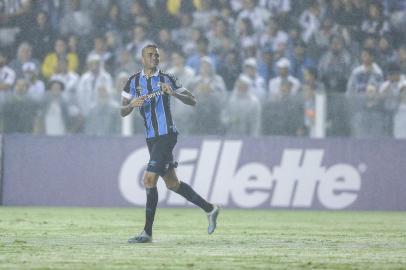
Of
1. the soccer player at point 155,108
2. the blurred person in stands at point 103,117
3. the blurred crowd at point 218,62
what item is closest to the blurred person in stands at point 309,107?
the blurred crowd at point 218,62

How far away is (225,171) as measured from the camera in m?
19.1

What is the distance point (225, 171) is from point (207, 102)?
139cm

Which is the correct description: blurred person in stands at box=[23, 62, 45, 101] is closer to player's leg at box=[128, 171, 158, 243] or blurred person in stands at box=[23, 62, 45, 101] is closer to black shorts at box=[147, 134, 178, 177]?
black shorts at box=[147, 134, 178, 177]

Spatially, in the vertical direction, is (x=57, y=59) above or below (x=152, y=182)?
above

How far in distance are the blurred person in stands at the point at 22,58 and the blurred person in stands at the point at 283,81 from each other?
4.83 meters

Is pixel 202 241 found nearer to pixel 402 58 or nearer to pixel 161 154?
pixel 161 154

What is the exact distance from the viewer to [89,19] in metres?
22.0

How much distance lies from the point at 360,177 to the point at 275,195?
1.60 metres

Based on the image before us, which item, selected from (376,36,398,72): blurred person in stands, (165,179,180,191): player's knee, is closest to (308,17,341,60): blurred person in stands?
(376,36,398,72): blurred person in stands

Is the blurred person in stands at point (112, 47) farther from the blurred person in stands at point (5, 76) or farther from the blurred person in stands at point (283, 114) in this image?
the blurred person in stands at point (283, 114)

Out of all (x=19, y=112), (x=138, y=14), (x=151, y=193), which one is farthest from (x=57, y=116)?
(x=151, y=193)

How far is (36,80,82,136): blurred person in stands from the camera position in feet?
61.5

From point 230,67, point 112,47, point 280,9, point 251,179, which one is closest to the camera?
point 251,179

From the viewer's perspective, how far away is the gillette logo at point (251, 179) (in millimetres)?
18938
